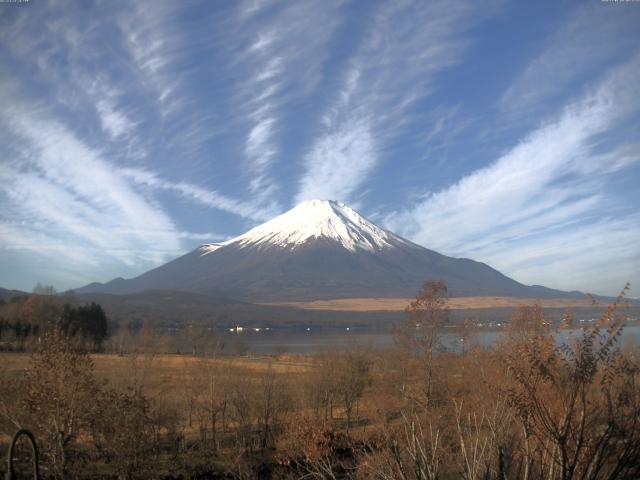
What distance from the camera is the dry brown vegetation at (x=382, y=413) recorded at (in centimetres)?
598

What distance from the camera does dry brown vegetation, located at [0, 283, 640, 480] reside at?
5984 millimetres

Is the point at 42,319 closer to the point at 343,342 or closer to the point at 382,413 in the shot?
the point at 343,342

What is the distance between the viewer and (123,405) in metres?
14.3

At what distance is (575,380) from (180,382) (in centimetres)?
3572

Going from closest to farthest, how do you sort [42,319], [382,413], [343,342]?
[382,413] < [42,319] < [343,342]

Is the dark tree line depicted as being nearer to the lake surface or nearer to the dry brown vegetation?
the lake surface

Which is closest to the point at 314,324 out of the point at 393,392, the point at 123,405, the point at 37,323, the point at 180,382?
the point at 37,323

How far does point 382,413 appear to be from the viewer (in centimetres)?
2270

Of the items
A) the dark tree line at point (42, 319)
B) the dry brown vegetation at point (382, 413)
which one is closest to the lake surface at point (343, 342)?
the dry brown vegetation at point (382, 413)

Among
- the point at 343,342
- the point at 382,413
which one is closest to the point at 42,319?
the point at 343,342

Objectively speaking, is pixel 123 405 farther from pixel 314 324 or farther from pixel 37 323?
pixel 314 324

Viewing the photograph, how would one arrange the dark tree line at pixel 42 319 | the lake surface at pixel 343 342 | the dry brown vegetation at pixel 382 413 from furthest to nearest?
1. the dark tree line at pixel 42 319
2. the lake surface at pixel 343 342
3. the dry brown vegetation at pixel 382 413

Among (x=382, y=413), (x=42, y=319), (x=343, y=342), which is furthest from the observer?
(x=343, y=342)

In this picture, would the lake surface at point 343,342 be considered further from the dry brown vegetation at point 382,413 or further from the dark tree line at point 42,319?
the dark tree line at point 42,319
